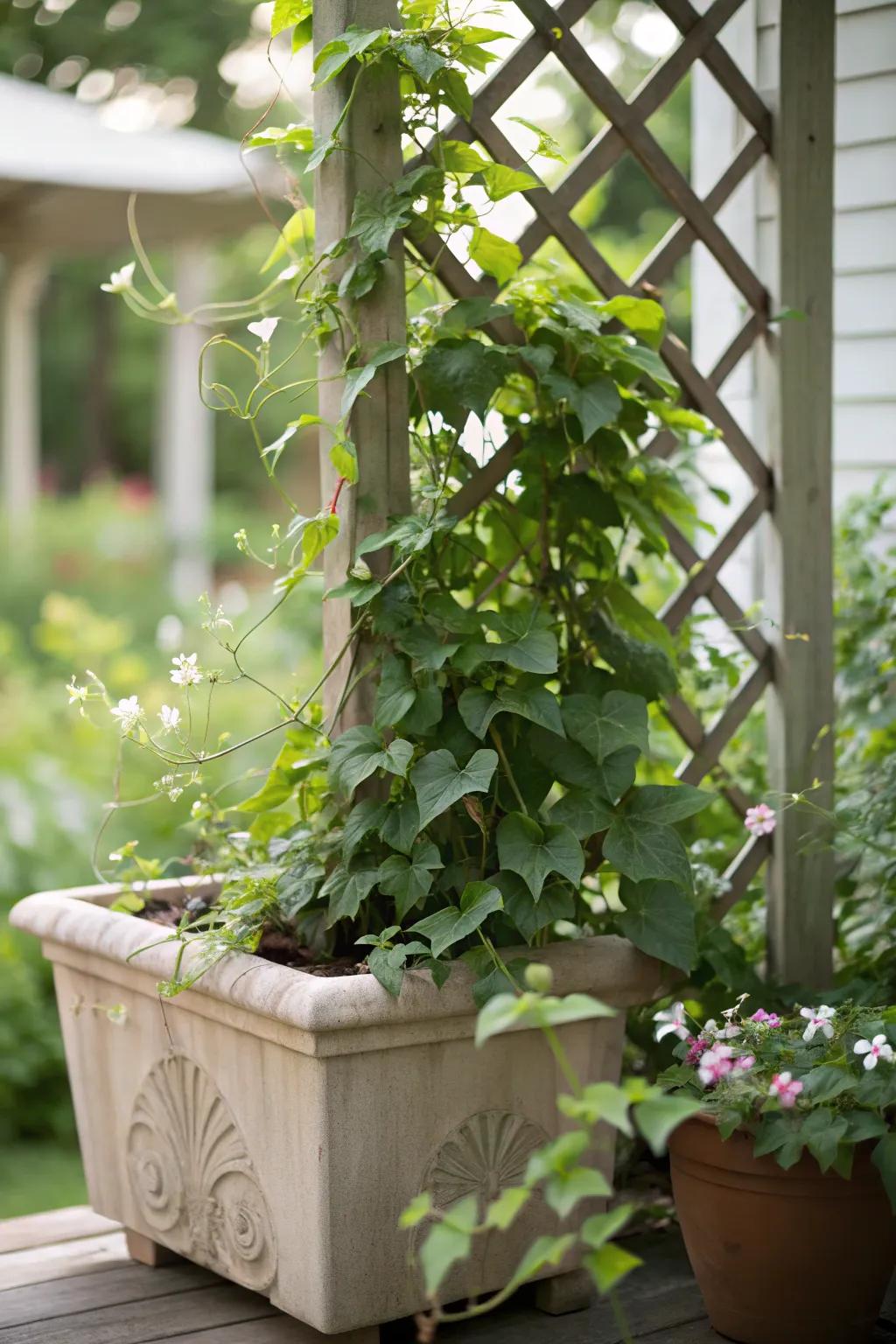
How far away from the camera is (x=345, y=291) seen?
5.63 feet

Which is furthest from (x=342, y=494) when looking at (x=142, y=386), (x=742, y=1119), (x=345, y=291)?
(x=142, y=386)

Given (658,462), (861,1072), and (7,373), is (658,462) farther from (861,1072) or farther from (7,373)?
(7,373)

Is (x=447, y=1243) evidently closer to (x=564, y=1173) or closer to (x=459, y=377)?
(x=564, y=1173)

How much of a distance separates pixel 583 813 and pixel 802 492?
0.71 meters

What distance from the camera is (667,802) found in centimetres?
176

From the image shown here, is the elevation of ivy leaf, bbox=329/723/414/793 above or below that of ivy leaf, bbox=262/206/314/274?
below

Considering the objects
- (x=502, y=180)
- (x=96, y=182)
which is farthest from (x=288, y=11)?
(x=96, y=182)

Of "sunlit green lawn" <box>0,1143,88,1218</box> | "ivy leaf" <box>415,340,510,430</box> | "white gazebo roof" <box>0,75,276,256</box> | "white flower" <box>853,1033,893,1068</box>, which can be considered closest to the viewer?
"white flower" <box>853,1033,893,1068</box>

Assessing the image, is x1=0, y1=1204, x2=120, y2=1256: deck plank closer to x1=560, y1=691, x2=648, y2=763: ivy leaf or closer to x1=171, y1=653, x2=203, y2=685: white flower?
x1=171, y1=653, x2=203, y2=685: white flower

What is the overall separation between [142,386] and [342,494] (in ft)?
45.7

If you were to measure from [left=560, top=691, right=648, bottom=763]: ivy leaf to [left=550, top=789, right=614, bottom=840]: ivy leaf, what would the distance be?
0.05 meters

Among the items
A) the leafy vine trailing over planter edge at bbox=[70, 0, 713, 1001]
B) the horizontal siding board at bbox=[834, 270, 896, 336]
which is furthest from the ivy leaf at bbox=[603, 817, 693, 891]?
the horizontal siding board at bbox=[834, 270, 896, 336]

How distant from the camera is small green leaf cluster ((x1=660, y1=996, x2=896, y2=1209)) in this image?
151cm

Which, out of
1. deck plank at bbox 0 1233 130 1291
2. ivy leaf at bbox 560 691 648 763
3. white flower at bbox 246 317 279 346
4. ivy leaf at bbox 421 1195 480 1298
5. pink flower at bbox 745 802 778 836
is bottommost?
deck plank at bbox 0 1233 130 1291
